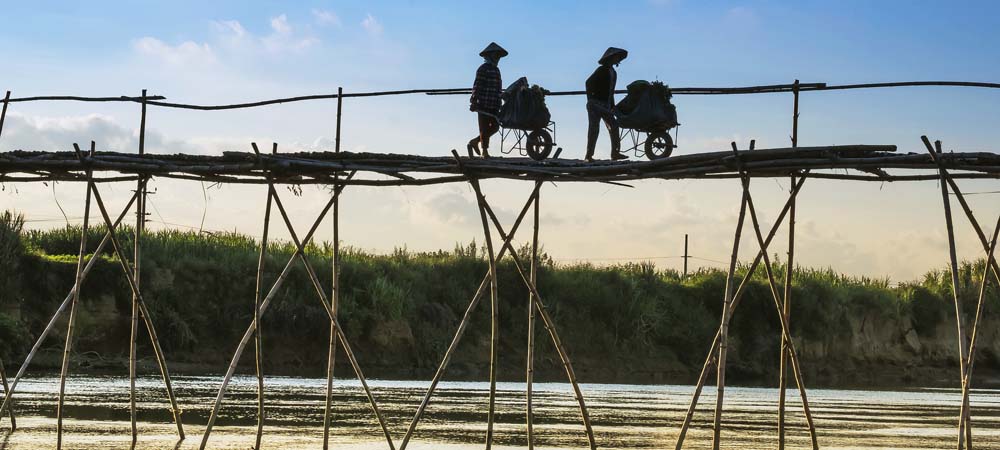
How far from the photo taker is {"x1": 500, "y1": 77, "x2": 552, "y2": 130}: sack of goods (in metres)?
14.6

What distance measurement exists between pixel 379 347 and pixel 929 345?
51.8ft

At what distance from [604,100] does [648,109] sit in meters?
0.57

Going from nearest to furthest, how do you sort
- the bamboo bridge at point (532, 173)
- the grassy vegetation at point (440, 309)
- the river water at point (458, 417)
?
1. the bamboo bridge at point (532, 173)
2. the river water at point (458, 417)
3. the grassy vegetation at point (440, 309)

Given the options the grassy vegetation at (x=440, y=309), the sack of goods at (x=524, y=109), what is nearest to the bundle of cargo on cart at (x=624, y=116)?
the sack of goods at (x=524, y=109)

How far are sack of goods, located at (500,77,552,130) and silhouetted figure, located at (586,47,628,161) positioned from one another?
481 millimetres

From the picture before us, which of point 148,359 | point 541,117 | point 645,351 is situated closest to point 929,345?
point 645,351

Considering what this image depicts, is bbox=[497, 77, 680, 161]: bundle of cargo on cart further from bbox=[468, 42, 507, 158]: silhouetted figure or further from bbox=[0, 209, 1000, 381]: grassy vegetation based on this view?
bbox=[0, 209, 1000, 381]: grassy vegetation

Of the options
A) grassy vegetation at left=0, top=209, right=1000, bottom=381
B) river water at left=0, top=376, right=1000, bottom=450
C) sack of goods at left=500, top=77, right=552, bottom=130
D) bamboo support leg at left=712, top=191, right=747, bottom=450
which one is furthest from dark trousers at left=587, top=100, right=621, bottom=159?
grassy vegetation at left=0, top=209, right=1000, bottom=381

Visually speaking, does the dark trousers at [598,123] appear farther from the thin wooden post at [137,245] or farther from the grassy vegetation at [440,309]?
the grassy vegetation at [440,309]

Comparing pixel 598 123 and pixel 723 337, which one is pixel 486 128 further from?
pixel 723 337

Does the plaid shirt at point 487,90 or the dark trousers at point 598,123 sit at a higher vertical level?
the plaid shirt at point 487,90

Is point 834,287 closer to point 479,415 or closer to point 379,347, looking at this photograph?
point 379,347

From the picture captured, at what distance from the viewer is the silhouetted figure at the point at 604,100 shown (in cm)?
1458

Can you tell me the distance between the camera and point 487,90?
1495 centimetres
